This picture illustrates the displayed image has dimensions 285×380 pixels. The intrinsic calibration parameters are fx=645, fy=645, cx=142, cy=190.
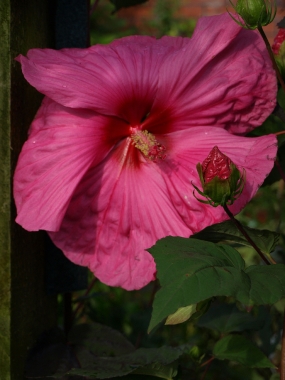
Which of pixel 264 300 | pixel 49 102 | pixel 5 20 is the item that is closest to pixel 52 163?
pixel 49 102

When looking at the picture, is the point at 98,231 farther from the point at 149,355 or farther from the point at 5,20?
the point at 5,20

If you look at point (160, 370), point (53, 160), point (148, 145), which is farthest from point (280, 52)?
point (160, 370)

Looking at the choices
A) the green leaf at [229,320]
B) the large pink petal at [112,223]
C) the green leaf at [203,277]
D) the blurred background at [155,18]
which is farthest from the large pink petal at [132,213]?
the blurred background at [155,18]

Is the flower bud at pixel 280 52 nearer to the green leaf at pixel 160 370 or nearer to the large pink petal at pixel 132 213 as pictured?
the large pink petal at pixel 132 213

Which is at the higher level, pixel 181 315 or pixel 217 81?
pixel 217 81

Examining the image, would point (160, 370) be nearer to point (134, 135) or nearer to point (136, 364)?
point (136, 364)
